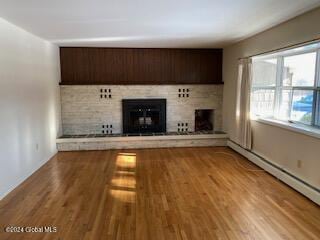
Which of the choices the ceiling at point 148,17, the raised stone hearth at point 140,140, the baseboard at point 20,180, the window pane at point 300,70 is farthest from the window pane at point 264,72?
the baseboard at point 20,180

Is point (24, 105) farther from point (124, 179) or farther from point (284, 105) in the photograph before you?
point (284, 105)

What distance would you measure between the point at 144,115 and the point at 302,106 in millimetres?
3585

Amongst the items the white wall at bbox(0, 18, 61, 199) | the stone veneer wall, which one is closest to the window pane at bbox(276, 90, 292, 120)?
the stone veneer wall

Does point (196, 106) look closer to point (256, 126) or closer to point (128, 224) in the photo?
point (256, 126)

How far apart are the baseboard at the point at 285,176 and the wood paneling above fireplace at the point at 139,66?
7.41ft

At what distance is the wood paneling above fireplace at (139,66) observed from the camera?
6113 mm

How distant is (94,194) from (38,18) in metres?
2.41

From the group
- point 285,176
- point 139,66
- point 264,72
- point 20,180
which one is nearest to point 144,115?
point 139,66

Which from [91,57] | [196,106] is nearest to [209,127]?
[196,106]

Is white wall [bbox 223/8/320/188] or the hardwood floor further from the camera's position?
white wall [bbox 223/8/320/188]

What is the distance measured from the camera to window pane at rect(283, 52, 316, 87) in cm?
359

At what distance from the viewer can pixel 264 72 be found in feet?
15.9

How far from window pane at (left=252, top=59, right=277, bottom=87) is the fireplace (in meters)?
2.23

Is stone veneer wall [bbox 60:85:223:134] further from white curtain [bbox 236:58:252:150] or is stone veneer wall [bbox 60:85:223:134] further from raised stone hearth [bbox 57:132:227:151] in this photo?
white curtain [bbox 236:58:252:150]
